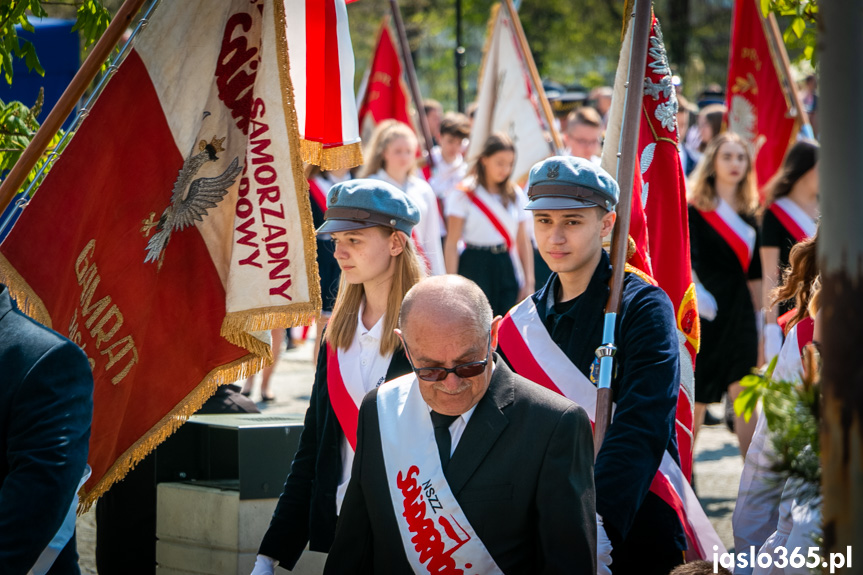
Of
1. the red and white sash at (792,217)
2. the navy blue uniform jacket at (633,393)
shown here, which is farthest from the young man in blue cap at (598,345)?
the red and white sash at (792,217)

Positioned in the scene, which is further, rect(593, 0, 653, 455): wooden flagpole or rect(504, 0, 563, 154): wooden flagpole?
rect(504, 0, 563, 154): wooden flagpole

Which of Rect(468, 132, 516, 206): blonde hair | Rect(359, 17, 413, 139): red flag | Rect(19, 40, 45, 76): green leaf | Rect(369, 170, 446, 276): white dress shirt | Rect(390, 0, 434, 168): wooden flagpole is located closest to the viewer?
Rect(19, 40, 45, 76): green leaf

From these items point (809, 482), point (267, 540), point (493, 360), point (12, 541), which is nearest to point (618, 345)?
point (493, 360)

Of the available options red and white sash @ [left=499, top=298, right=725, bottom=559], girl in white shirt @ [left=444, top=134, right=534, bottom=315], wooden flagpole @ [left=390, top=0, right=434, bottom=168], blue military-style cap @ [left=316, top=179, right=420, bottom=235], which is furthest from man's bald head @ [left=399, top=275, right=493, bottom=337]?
wooden flagpole @ [left=390, top=0, right=434, bottom=168]

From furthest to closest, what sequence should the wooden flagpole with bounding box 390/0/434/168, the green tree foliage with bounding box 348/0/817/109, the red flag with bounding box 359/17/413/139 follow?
the green tree foliage with bounding box 348/0/817/109 → the red flag with bounding box 359/17/413/139 → the wooden flagpole with bounding box 390/0/434/168

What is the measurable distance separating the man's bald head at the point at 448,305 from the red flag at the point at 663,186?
1.62m

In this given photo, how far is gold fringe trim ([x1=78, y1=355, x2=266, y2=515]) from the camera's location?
370cm

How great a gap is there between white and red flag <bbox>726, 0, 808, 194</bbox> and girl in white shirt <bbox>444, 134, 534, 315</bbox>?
221 centimetres

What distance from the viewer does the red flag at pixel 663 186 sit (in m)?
4.25

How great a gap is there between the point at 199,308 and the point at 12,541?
1.34 meters

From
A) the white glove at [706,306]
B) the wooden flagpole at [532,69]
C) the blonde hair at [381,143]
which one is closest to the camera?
the white glove at [706,306]

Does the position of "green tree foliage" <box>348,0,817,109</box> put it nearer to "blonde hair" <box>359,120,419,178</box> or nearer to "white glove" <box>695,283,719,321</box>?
"blonde hair" <box>359,120,419,178</box>

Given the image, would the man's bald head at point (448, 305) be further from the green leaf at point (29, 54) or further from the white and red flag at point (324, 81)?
the green leaf at point (29, 54)

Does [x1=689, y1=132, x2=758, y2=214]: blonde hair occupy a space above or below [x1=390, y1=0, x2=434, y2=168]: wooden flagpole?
below
